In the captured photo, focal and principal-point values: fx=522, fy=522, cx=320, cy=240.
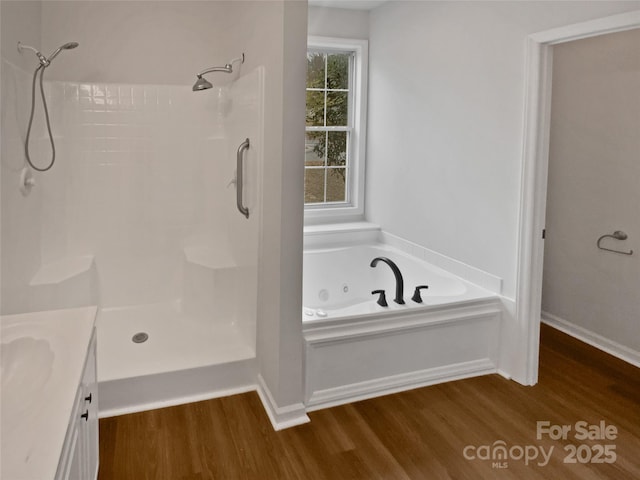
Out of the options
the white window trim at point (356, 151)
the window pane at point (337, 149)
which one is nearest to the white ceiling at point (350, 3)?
the white window trim at point (356, 151)

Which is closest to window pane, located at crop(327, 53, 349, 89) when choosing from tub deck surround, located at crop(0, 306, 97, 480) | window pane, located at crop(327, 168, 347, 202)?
window pane, located at crop(327, 168, 347, 202)

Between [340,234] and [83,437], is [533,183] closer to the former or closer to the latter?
[340,234]

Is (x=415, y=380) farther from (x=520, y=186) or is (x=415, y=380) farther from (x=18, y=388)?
(x=18, y=388)

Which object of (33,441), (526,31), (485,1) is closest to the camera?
(33,441)

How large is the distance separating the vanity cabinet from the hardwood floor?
40cm

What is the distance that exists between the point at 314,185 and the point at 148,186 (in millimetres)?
1556

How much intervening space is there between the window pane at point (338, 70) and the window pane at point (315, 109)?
0.48 ft

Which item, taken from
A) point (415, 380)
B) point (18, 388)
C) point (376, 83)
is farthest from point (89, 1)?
point (415, 380)

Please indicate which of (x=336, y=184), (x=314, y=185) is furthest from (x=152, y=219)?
(x=336, y=184)

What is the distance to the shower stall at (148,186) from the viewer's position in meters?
2.84

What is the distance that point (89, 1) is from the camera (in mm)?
3373

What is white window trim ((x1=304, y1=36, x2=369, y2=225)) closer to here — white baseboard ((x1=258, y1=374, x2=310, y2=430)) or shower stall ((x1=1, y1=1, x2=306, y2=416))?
shower stall ((x1=1, y1=1, x2=306, y2=416))

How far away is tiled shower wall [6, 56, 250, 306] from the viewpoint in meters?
3.46

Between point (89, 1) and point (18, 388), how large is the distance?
2.83 metres
